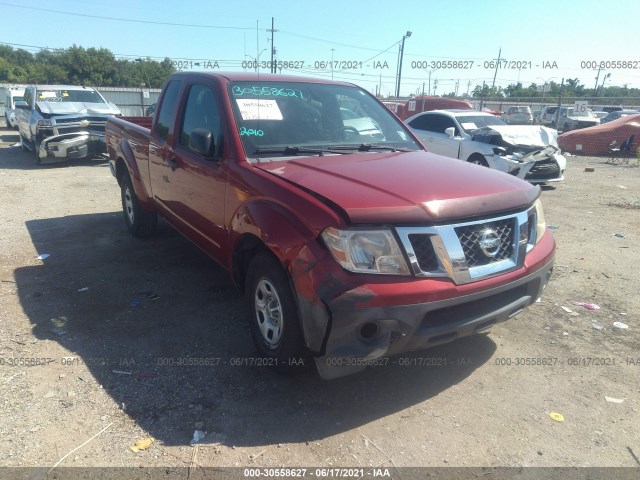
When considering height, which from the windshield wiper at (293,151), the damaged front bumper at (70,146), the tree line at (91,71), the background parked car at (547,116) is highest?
the tree line at (91,71)

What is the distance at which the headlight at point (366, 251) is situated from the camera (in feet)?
8.46

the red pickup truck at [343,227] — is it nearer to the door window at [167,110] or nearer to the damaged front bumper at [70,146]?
the door window at [167,110]

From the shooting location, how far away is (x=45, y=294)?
4574 mm

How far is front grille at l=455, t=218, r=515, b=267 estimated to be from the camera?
9.03 feet

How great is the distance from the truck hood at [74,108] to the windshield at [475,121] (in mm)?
9140

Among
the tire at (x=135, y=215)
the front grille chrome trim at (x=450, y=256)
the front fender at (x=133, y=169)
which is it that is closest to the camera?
the front grille chrome trim at (x=450, y=256)

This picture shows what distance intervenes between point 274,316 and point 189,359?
84 cm

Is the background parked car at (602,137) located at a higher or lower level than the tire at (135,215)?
higher

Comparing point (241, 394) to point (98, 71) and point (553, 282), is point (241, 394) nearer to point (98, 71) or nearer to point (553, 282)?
point (553, 282)

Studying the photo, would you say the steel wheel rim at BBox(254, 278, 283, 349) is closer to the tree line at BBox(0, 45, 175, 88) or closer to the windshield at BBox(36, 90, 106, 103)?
the windshield at BBox(36, 90, 106, 103)

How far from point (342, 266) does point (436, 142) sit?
9410 mm

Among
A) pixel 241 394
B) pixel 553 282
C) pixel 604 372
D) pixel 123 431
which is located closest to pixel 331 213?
pixel 241 394

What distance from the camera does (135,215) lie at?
612 centimetres

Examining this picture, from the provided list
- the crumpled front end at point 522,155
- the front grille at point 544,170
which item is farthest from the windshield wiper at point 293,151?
the front grille at point 544,170
